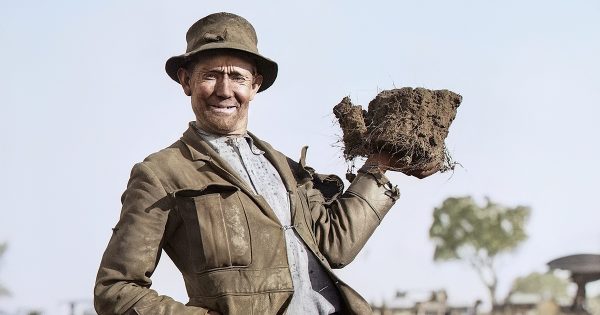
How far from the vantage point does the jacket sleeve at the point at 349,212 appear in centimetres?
491

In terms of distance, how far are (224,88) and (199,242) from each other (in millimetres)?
714

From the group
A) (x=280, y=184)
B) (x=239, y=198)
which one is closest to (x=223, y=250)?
(x=239, y=198)

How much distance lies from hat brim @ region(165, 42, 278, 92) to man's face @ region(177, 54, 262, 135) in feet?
0.15

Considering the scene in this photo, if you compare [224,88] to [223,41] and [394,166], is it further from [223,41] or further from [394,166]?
[394,166]

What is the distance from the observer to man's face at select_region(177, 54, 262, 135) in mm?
4781

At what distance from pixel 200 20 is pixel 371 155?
1.01 metres

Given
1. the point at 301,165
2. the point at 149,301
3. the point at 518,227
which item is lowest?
the point at 149,301

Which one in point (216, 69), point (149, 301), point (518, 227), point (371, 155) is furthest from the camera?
point (518, 227)

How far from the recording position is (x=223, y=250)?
4.46 metres

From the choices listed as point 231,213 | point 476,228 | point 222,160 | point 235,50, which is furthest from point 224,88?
point 476,228

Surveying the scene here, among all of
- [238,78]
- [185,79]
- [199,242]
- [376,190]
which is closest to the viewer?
[199,242]

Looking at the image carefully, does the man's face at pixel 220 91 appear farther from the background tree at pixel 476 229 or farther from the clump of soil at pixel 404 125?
the background tree at pixel 476 229

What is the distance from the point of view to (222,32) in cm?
484

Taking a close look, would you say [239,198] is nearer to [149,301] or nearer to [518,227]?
[149,301]
